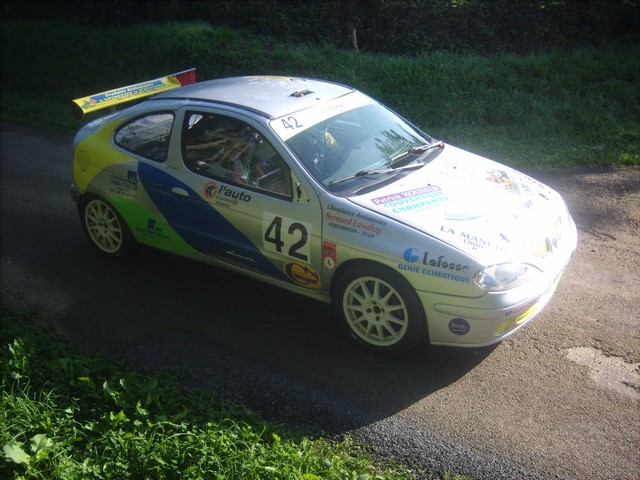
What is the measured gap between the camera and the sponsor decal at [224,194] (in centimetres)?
560

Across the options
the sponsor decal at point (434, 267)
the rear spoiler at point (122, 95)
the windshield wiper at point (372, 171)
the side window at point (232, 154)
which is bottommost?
the sponsor decal at point (434, 267)

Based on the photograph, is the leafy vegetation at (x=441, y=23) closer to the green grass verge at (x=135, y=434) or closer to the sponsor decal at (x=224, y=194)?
the sponsor decal at (x=224, y=194)

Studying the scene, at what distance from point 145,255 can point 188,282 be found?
0.81 meters

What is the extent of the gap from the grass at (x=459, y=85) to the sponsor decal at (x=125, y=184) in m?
4.62

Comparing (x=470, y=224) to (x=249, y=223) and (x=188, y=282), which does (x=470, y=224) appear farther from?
(x=188, y=282)

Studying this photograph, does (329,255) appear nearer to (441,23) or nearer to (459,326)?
(459,326)

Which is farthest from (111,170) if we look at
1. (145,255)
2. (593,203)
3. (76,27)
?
(76,27)

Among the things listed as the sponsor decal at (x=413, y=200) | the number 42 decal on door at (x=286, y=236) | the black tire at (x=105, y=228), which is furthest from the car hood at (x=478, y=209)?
the black tire at (x=105, y=228)

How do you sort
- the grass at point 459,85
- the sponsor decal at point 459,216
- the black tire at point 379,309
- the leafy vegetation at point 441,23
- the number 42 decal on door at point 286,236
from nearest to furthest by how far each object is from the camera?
the black tire at point 379,309, the sponsor decal at point 459,216, the number 42 decal on door at point 286,236, the grass at point 459,85, the leafy vegetation at point 441,23

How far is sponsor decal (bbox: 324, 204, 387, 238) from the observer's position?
4.93 m

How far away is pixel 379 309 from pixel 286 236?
93cm

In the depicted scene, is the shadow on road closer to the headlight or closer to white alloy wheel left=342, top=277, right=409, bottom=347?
white alloy wheel left=342, top=277, right=409, bottom=347

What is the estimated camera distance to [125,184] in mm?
6410

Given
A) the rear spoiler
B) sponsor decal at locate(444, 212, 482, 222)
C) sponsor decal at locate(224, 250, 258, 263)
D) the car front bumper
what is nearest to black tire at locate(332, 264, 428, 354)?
the car front bumper
